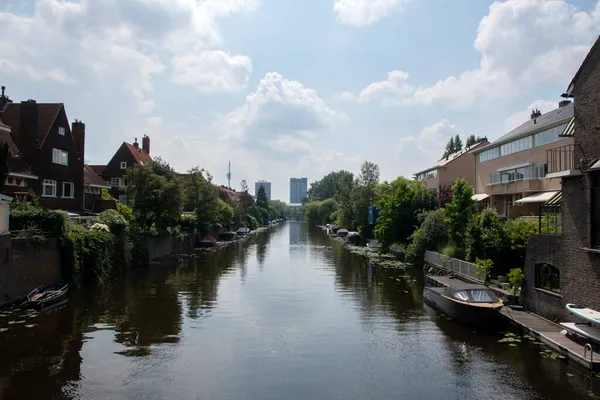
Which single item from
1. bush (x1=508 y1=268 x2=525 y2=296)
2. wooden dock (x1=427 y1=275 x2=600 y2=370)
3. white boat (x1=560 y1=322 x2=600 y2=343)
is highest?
bush (x1=508 y1=268 x2=525 y2=296)

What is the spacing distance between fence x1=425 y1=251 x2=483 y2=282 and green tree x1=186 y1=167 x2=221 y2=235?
31.6 m

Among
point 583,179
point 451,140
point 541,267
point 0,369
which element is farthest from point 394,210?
point 451,140

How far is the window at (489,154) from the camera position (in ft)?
144

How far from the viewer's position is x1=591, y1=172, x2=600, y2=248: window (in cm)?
1580

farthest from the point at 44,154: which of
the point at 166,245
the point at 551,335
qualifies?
the point at 551,335

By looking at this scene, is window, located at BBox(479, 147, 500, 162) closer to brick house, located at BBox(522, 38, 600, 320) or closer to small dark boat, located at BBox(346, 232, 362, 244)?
small dark boat, located at BBox(346, 232, 362, 244)

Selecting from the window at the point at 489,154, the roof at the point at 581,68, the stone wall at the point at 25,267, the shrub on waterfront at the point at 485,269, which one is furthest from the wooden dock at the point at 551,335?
the window at the point at 489,154

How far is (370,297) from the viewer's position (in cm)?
2641

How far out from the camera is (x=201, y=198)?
58.6 m

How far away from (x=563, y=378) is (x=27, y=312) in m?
20.9

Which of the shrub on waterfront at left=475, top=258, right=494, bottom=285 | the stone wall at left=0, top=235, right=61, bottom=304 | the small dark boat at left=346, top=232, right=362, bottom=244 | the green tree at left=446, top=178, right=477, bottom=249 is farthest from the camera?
the small dark boat at left=346, top=232, right=362, bottom=244

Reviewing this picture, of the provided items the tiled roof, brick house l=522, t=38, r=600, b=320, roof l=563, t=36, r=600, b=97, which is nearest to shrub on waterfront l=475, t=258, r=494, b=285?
brick house l=522, t=38, r=600, b=320

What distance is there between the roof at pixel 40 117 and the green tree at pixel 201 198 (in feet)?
69.8

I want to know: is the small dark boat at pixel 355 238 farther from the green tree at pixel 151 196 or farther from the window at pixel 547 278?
the window at pixel 547 278
